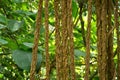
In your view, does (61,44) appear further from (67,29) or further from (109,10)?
(109,10)

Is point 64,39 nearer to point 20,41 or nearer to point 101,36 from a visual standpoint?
point 101,36

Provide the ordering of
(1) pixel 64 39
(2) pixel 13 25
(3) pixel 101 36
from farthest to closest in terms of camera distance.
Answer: (2) pixel 13 25, (3) pixel 101 36, (1) pixel 64 39

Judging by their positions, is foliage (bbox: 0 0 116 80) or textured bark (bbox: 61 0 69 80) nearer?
textured bark (bbox: 61 0 69 80)

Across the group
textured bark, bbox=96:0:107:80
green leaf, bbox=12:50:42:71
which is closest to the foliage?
green leaf, bbox=12:50:42:71

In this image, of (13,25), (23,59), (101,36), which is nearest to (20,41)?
(13,25)

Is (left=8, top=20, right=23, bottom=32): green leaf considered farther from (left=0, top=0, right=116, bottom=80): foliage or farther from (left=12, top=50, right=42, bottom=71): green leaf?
(left=12, top=50, right=42, bottom=71): green leaf

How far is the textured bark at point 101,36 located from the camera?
0.71m

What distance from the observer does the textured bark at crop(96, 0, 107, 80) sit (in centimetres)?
71

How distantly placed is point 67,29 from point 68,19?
23 millimetres

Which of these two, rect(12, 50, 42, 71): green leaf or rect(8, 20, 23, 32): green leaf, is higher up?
rect(8, 20, 23, 32): green leaf

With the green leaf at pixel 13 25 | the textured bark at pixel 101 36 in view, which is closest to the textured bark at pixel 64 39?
the textured bark at pixel 101 36

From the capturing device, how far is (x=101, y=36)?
0.73 metres

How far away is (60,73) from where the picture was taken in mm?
628

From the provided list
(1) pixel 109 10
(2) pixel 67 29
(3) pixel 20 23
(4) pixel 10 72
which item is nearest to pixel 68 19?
(2) pixel 67 29
